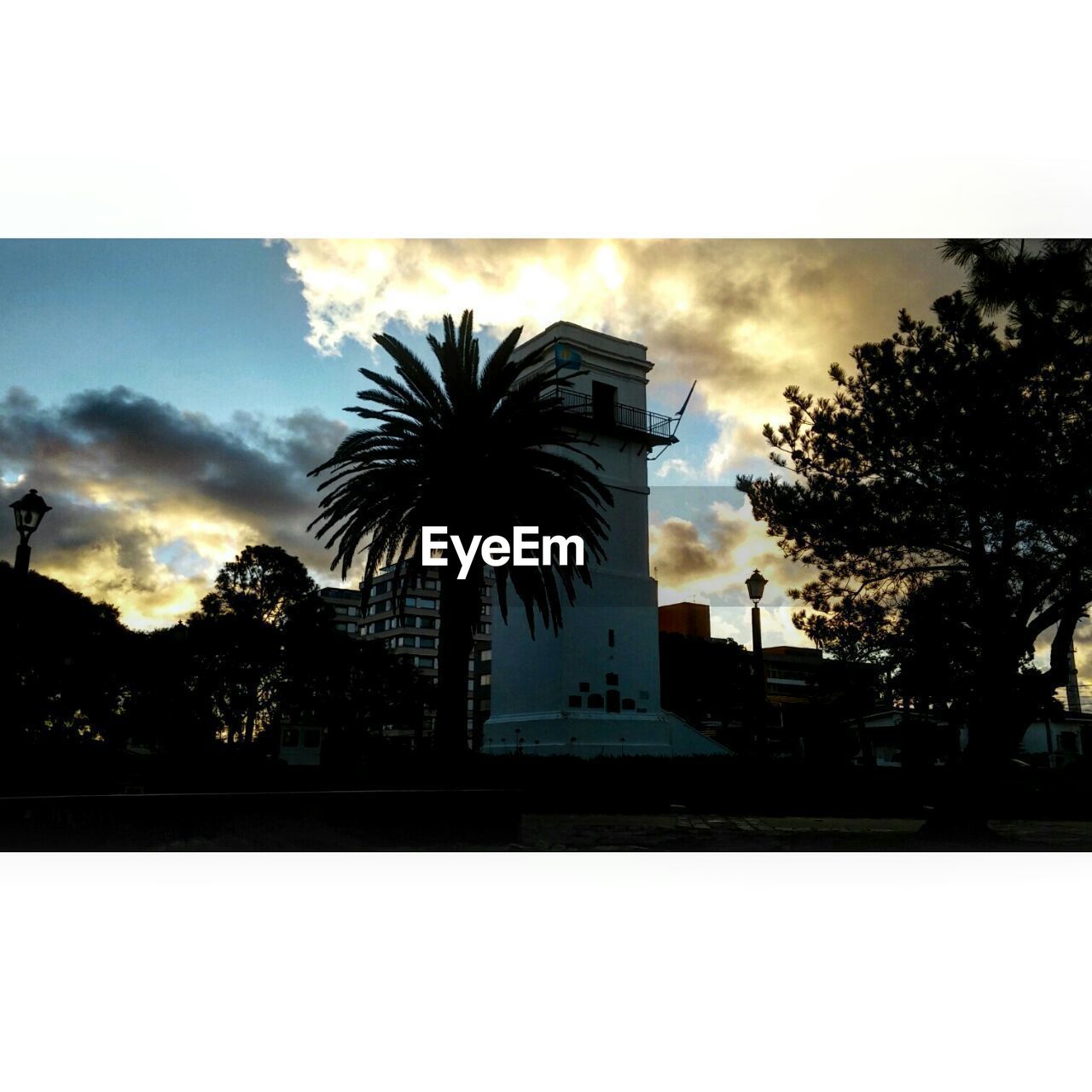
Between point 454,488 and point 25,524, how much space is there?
186 inches

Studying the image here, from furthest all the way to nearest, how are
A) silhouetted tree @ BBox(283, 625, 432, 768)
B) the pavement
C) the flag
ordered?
1. the flag
2. silhouetted tree @ BBox(283, 625, 432, 768)
3. the pavement

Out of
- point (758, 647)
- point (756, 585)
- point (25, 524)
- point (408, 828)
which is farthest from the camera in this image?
point (756, 585)

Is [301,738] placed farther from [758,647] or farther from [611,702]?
[758,647]

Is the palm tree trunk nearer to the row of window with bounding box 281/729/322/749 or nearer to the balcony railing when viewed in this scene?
the row of window with bounding box 281/729/322/749

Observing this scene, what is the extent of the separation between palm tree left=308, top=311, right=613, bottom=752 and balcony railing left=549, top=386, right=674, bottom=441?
0.30m

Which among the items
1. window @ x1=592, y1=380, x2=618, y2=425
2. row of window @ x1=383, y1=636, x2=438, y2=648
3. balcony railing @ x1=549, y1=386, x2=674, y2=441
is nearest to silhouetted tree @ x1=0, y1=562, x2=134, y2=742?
row of window @ x1=383, y1=636, x2=438, y2=648

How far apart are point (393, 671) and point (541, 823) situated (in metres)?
2.43

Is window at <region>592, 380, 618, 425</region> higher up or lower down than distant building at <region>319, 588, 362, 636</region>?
higher up

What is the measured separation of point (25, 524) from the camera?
39.2 feet

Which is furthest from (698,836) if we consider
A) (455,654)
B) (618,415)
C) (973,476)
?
(973,476)

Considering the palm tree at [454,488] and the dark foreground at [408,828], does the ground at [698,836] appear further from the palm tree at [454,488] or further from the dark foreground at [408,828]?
the palm tree at [454,488]

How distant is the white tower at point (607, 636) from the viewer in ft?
41.0

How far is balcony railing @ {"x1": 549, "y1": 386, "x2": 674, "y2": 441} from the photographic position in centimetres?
1288

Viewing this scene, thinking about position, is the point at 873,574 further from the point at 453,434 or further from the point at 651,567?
the point at 453,434
